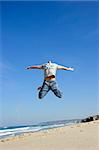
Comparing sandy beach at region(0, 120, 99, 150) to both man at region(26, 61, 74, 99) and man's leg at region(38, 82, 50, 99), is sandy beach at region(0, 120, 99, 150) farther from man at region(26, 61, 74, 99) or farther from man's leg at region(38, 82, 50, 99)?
man's leg at region(38, 82, 50, 99)

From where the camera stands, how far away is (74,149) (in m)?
13.7

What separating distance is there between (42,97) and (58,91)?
46 centimetres

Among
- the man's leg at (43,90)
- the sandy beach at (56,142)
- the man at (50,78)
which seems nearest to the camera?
the man's leg at (43,90)

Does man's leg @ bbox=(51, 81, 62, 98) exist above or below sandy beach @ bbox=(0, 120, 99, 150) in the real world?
above

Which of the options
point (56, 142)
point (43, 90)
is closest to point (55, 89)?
point (43, 90)

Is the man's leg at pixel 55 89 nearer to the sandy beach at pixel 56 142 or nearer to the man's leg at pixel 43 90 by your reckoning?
the man's leg at pixel 43 90

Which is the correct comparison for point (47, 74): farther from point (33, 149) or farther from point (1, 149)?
point (1, 149)

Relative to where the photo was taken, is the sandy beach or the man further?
the sandy beach

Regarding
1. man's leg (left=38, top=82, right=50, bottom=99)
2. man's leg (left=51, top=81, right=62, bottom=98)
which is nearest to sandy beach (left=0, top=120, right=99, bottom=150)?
man's leg (left=51, top=81, right=62, bottom=98)

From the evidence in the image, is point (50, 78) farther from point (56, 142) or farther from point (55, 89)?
point (56, 142)

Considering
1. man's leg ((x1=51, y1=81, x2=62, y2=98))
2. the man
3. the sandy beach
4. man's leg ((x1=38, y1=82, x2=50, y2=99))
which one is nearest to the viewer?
man's leg ((x1=38, y1=82, x2=50, y2=99))

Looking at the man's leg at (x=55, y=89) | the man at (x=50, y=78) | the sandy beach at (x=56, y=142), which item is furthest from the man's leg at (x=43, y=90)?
the sandy beach at (x=56, y=142)

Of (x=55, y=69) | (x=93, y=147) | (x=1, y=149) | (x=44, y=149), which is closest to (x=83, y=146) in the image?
(x=93, y=147)

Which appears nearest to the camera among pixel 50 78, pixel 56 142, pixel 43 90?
pixel 43 90
